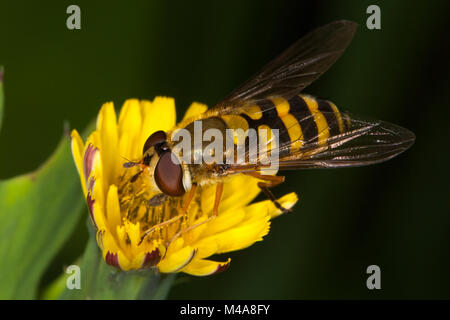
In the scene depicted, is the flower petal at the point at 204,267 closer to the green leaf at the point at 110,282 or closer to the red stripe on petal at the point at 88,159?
the green leaf at the point at 110,282

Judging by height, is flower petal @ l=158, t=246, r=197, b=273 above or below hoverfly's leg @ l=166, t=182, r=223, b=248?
below

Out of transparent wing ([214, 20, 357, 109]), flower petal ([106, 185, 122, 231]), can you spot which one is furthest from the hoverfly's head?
transparent wing ([214, 20, 357, 109])

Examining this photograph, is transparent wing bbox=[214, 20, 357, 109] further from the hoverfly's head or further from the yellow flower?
the hoverfly's head

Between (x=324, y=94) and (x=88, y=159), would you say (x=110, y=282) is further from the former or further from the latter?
(x=324, y=94)

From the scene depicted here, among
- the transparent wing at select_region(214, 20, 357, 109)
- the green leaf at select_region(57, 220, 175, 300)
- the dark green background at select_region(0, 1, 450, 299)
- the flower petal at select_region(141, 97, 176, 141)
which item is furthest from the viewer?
the dark green background at select_region(0, 1, 450, 299)

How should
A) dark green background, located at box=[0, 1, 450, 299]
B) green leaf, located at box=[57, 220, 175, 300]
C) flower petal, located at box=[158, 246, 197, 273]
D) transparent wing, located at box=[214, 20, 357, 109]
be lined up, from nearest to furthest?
flower petal, located at box=[158, 246, 197, 273]
green leaf, located at box=[57, 220, 175, 300]
transparent wing, located at box=[214, 20, 357, 109]
dark green background, located at box=[0, 1, 450, 299]

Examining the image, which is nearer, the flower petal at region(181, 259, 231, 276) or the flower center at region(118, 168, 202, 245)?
the flower petal at region(181, 259, 231, 276)
